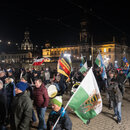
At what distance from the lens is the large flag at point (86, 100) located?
3488mm

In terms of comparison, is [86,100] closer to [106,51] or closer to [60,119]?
[60,119]

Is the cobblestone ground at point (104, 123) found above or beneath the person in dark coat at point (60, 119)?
beneath

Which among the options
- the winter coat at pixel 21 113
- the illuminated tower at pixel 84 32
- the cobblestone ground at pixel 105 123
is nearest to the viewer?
the winter coat at pixel 21 113

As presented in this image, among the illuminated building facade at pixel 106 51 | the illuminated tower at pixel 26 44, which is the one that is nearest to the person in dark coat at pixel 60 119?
the illuminated building facade at pixel 106 51

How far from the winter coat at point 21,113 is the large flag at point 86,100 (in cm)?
110

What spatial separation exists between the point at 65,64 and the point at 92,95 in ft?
16.8

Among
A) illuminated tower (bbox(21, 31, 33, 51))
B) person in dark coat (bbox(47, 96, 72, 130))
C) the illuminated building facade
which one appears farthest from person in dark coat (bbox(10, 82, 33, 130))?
illuminated tower (bbox(21, 31, 33, 51))

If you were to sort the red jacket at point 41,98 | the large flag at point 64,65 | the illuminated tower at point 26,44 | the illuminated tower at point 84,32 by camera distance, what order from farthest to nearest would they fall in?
1. the illuminated tower at point 26,44
2. the illuminated tower at point 84,32
3. the large flag at point 64,65
4. the red jacket at point 41,98

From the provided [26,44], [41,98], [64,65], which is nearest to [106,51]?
[26,44]

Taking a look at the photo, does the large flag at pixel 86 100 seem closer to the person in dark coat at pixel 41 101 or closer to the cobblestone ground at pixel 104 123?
the person in dark coat at pixel 41 101

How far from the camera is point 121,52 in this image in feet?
263

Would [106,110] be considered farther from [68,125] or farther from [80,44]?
[80,44]

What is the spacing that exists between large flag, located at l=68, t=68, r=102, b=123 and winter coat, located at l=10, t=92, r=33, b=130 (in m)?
1.10

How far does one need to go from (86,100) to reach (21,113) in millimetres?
1532
